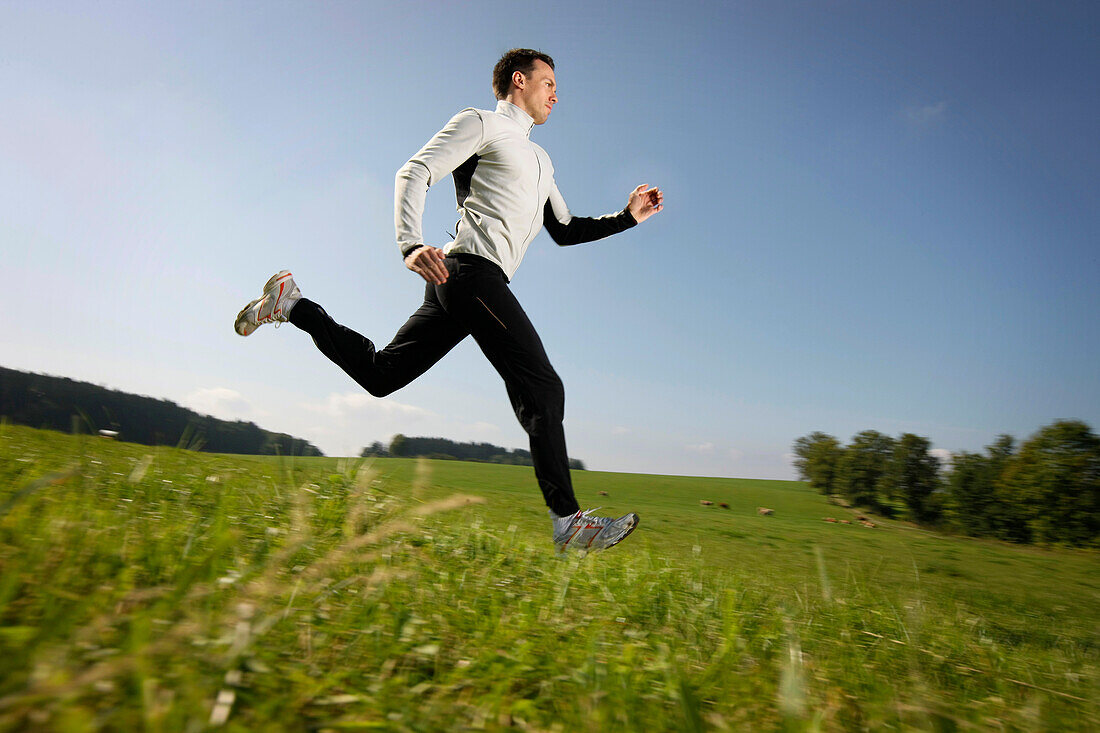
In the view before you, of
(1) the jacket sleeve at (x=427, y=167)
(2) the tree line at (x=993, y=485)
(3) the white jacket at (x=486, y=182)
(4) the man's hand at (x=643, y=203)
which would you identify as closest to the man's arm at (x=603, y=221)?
(4) the man's hand at (x=643, y=203)

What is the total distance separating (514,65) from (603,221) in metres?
1.16

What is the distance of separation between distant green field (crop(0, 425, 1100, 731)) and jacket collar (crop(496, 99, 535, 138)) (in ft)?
7.17

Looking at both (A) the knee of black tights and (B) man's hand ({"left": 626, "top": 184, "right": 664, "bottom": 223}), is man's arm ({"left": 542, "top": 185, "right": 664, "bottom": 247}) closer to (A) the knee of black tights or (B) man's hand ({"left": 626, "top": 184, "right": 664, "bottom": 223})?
(B) man's hand ({"left": 626, "top": 184, "right": 664, "bottom": 223})

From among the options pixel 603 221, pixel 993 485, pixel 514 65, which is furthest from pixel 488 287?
pixel 993 485

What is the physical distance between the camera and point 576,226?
13.6 feet

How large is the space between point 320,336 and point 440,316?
2.86 ft

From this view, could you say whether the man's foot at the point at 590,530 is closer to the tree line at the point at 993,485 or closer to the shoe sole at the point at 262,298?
the shoe sole at the point at 262,298

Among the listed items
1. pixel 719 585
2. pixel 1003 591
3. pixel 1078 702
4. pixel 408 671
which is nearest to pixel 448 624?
pixel 408 671

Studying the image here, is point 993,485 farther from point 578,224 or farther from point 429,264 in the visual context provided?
point 429,264

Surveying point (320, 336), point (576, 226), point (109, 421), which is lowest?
point (109, 421)

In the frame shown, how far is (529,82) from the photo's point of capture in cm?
362

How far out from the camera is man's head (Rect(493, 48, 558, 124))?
142 inches

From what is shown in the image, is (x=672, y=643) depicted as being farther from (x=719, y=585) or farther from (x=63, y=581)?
(x=63, y=581)

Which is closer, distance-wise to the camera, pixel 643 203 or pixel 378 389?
pixel 378 389
